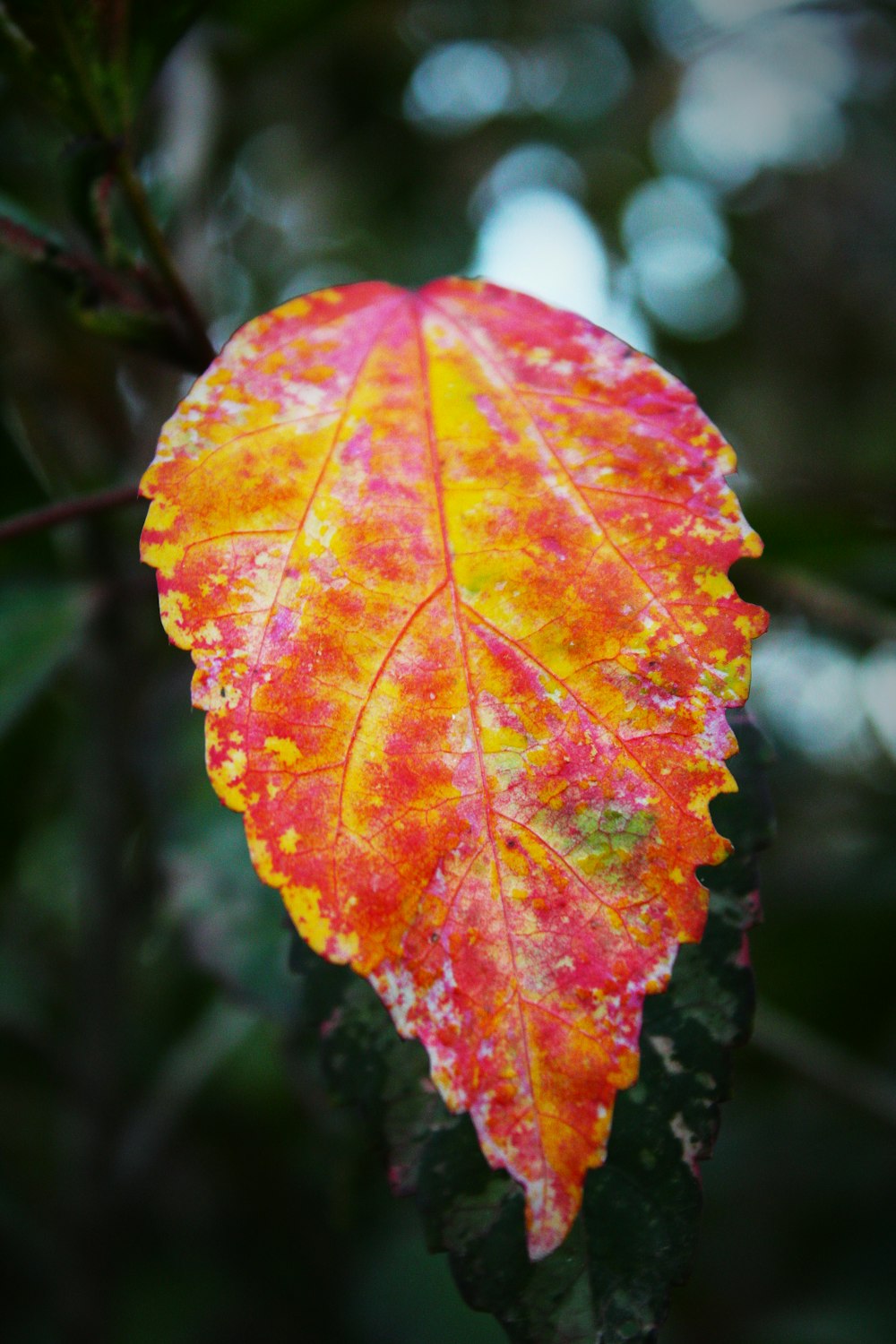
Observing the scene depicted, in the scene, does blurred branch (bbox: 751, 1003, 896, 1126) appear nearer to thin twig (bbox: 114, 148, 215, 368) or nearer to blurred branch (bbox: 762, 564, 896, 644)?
blurred branch (bbox: 762, 564, 896, 644)

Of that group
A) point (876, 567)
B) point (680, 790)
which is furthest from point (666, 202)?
point (680, 790)

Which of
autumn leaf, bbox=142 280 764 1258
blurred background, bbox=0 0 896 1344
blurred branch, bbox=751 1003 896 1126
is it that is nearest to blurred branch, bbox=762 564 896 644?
blurred background, bbox=0 0 896 1344

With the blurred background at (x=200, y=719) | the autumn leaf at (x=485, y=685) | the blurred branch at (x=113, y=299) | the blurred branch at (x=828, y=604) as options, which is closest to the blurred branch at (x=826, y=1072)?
the blurred background at (x=200, y=719)

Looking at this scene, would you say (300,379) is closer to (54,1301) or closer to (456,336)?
(456,336)

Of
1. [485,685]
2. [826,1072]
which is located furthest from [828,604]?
[485,685]

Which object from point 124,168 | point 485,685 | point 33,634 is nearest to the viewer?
point 485,685

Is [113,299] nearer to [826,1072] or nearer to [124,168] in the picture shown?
[124,168]

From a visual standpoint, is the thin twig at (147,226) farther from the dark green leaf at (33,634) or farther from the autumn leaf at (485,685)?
the dark green leaf at (33,634)
